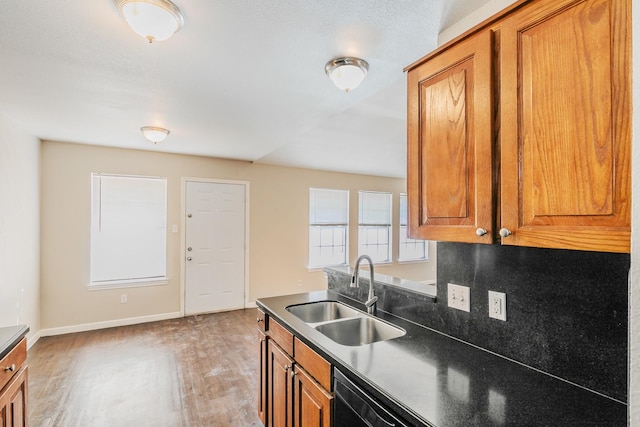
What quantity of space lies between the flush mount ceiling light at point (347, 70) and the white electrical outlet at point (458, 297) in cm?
135

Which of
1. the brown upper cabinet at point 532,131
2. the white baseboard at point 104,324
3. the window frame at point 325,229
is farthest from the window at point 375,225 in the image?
the brown upper cabinet at point 532,131

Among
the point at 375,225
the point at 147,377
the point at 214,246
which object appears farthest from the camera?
the point at 375,225

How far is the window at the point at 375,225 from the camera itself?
6.66 meters

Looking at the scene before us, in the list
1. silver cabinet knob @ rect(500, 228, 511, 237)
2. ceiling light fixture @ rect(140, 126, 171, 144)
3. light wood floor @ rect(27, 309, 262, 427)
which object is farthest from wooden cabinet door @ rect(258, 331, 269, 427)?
ceiling light fixture @ rect(140, 126, 171, 144)

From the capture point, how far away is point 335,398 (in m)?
1.36

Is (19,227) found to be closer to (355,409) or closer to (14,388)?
(14,388)

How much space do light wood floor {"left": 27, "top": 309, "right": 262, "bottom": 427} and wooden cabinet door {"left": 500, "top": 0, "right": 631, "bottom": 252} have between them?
2.32m

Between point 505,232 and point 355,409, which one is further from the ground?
point 505,232

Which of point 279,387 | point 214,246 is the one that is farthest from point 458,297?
point 214,246

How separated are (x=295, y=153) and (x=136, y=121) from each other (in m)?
2.21

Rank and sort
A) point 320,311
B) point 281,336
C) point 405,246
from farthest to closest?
point 405,246, point 320,311, point 281,336

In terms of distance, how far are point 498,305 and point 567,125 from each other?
760 mm

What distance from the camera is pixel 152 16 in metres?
1.49

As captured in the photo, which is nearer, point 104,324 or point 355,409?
point 355,409
